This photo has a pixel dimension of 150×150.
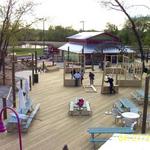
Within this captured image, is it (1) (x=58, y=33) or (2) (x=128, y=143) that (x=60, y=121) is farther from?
(1) (x=58, y=33)

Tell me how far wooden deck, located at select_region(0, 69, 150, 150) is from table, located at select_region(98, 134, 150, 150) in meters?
4.80

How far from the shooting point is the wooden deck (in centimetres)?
1385

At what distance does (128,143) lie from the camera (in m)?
8.38

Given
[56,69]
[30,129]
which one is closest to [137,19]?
[56,69]

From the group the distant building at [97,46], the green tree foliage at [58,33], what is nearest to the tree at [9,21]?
the distant building at [97,46]

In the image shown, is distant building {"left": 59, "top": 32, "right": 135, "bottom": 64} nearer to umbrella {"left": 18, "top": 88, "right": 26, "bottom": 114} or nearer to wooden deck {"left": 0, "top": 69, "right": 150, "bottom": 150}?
wooden deck {"left": 0, "top": 69, "right": 150, "bottom": 150}

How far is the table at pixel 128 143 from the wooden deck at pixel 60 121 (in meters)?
4.80

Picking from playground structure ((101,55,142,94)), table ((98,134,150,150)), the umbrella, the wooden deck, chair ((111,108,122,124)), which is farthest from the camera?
playground structure ((101,55,142,94))

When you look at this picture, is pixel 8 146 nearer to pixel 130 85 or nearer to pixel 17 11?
pixel 130 85

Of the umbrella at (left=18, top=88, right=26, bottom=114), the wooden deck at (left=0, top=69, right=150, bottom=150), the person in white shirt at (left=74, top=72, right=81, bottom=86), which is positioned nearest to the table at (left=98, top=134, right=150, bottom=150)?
the wooden deck at (left=0, top=69, right=150, bottom=150)

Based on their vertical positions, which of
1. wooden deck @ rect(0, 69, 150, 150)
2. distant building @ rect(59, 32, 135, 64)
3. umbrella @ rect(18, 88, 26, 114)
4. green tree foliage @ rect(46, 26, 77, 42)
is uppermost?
green tree foliage @ rect(46, 26, 77, 42)

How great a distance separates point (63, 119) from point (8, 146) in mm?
4245

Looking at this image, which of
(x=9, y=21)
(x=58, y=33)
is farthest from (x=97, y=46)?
(x=58, y=33)

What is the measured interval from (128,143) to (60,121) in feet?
28.7
